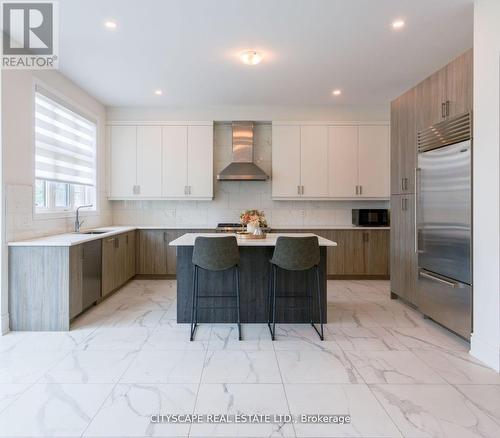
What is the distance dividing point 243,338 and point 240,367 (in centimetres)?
57

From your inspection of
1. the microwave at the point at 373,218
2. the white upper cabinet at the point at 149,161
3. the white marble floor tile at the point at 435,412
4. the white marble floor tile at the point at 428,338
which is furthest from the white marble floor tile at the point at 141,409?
the microwave at the point at 373,218

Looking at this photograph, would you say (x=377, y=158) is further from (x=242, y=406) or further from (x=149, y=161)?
(x=242, y=406)

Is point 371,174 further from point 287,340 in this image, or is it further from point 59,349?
point 59,349

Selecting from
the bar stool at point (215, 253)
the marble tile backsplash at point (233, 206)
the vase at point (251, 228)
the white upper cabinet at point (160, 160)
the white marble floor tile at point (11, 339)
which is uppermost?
the white upper cabinet at point (160, 160)

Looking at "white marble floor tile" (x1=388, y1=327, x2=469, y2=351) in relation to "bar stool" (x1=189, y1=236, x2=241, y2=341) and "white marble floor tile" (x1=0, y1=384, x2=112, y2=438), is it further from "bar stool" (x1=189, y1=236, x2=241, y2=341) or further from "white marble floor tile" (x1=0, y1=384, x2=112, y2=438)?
"white marble floor tile" (x1=0, y1=384, x2=112, y2=438)

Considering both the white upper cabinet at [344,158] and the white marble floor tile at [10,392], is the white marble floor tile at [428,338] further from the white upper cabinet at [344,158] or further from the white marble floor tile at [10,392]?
the white marble floor tile at [10,392]

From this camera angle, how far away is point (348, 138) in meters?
5.71

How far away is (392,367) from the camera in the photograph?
2.55 metres

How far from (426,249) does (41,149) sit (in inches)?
173

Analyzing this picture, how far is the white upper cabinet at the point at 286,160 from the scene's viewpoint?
5711 millimetres

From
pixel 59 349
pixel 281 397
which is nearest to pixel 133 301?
pixel 59 349

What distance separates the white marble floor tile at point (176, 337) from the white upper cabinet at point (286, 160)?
2984 millimetres

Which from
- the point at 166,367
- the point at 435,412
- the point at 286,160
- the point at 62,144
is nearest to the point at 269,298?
the point at 166,367

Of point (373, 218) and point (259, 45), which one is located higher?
point (259, 45)
